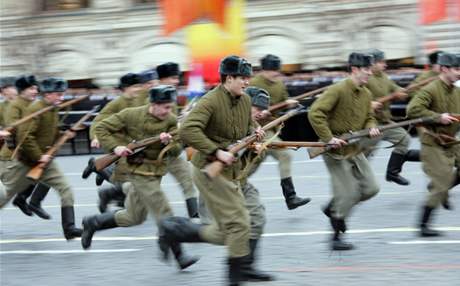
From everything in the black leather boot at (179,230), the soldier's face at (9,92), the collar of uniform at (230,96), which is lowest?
the black leather boot at (179,230)

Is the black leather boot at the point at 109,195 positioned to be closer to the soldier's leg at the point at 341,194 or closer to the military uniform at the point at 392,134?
the soldier's leg at the point at 341,194

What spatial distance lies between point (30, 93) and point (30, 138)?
635 millimetres

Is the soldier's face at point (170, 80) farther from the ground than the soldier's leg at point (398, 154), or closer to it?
farther from the ground

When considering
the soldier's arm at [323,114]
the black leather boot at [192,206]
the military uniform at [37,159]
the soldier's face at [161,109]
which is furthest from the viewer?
the black leather boot at [192,206]

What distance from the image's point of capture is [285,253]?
8.51 m

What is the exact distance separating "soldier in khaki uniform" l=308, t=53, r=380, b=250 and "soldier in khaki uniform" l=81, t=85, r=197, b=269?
1.29 meters

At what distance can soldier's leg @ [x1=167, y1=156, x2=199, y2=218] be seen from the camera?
10234 millimetres

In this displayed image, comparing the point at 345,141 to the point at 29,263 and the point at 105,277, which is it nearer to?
the point at 105,277

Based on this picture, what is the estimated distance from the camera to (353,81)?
852 centimetres

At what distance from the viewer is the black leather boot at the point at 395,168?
11.7 metres

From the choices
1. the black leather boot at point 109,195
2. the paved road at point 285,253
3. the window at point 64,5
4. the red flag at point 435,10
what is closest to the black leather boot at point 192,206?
the paved road at point 285,253

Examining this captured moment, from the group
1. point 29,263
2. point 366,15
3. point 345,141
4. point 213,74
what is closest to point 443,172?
point 345,141

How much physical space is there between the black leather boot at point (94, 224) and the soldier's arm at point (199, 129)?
6.02ft

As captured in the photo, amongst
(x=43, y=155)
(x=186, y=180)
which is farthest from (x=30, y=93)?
Answer: (x=186, y=180)
